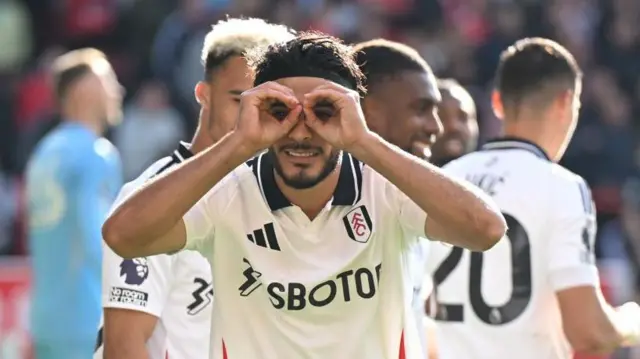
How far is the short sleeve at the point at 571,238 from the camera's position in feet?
18.1

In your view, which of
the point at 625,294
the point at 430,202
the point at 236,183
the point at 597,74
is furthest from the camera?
the point at 597,74

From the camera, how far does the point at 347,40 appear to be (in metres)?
15.0

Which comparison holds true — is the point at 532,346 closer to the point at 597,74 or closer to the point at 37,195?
the point at 37,195

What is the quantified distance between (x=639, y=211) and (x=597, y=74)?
6.47ft

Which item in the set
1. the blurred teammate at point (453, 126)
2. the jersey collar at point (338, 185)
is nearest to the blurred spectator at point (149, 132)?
the blurred teammate at point (453, 126)

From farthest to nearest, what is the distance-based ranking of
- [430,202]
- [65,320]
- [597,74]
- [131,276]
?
[597,74] → [65,320] → [131,276] → [430,202]

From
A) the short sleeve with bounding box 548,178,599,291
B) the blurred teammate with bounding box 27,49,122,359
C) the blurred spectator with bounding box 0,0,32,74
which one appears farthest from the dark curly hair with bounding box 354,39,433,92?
the blurred spectator with bounding box 0,0,32,74

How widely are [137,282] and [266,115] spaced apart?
1.19m

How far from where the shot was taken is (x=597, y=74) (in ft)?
48.8

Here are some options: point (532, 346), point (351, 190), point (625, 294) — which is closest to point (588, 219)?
point (532, 346)

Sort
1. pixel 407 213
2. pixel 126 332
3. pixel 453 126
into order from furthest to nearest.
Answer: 1. pixel 453 126
2. pixel 126 332
3. pixel 407 213

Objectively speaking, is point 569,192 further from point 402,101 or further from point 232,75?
point 232,75

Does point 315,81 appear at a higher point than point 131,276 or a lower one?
higher

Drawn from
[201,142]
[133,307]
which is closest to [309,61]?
[201,142]
